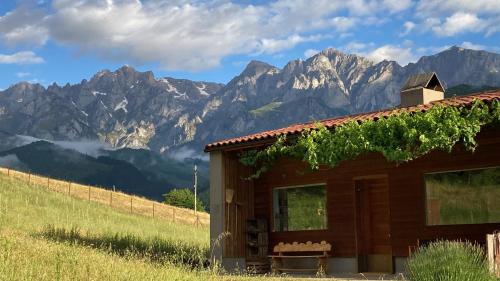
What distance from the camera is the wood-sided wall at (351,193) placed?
15040 mm

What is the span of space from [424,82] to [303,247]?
21.4 feet

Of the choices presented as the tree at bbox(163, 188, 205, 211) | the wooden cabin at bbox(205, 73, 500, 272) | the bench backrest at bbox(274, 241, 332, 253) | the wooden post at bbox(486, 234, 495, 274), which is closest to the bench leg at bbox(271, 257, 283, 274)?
the bench backrest at bbox(274, 241, 332, 253)

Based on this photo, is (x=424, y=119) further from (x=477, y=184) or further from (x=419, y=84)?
(x=419, y=84)

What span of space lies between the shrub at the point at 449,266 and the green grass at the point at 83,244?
382 centimetres

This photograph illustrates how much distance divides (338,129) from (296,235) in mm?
3935

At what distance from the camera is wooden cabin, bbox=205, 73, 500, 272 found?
15.0 m

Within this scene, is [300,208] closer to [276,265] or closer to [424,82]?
[276,265]

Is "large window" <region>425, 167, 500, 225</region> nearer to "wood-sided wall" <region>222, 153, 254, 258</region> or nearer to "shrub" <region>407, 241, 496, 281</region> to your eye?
"shrub" <region>407, 241, 496, 281</region>

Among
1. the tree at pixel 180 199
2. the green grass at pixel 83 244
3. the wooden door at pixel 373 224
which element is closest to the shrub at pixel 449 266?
the green grass at pixel 83 244

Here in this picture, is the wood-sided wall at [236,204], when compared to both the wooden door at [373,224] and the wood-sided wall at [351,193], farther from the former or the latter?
the wooden door at [373,224]

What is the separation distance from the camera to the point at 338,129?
1636cm

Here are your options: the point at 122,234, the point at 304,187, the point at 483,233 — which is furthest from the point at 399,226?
the point at 122,234

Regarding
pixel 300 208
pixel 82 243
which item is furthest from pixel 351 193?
pixel 82 243

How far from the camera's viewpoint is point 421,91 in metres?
19.2
